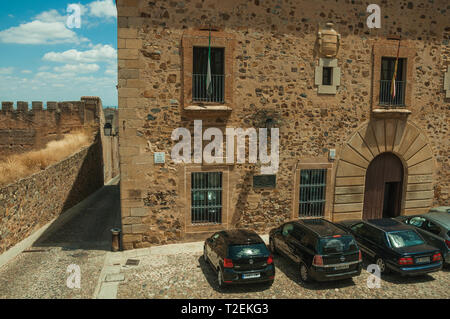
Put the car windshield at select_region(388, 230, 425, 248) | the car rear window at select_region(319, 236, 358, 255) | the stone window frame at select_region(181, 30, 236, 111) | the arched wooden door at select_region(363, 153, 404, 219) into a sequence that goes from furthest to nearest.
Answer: the arched wooden door at select_region(363, 153, 404, 219) < the stone window frame at select_region(181, 30, 236, 111) < the car windshield at select_region(388, 230, 425, 248) < the car rear window at select_region(319, 236, 358, 255)

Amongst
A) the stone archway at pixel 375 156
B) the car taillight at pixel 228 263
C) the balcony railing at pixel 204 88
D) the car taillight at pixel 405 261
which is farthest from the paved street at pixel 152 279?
the balcony railing at pixel 204 88

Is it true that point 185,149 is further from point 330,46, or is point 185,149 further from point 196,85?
point 330,46

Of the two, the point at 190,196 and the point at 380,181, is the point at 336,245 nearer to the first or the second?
the point at 190,196

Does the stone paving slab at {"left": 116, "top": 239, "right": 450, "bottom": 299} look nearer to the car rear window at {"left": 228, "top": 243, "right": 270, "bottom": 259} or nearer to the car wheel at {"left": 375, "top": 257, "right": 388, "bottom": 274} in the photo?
the car wheel at {"left": 375, "top": 257, "right": 388, "bottom": 274}

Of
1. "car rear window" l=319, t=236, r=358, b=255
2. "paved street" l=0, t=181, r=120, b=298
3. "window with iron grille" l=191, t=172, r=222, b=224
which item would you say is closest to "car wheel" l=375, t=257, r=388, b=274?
"car rear window" l=319, t=236, r=358, b=255

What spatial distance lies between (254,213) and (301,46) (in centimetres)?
624

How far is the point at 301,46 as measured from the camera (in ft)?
39.0

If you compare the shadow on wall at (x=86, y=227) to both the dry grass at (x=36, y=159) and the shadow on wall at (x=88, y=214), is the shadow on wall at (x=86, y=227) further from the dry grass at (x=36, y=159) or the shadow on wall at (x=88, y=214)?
the dry grass at (x=36, y=159)

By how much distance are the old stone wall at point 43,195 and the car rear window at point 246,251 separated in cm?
746

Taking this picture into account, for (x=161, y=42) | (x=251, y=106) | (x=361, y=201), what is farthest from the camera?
(x=361, y=201)

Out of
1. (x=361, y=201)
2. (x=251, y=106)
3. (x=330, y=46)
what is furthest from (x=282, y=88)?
(x=361, y=201)

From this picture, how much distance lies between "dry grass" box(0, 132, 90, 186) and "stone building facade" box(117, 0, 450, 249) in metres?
5.72

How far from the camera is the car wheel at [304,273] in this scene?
29.2 feet

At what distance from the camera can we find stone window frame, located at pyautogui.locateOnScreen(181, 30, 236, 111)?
11.0 metres
